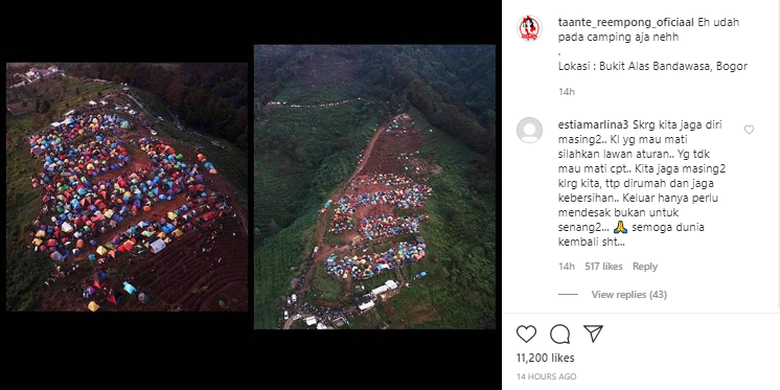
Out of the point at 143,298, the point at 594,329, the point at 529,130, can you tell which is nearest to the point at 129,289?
the point at 143,298

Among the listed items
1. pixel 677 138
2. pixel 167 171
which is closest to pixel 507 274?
pixel 677 138

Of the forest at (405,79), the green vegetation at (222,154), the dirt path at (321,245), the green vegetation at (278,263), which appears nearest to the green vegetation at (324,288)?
the dirt path at (321,245)

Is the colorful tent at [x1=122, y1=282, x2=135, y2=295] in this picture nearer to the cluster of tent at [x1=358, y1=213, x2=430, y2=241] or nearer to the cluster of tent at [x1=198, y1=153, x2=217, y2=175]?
the cluster of tent at [x1=198, y1=153, x2=217, y2=175]

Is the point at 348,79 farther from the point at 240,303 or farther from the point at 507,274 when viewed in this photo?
the point at 507,274

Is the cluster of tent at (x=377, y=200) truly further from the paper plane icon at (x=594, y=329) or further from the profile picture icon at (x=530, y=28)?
the profile picture icon at (x=530, y=28)

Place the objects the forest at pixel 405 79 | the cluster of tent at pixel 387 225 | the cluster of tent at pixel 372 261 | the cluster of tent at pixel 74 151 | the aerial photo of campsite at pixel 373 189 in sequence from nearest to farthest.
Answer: the cluster of tent at pixel 74 151 < the aerial photo of campsite at pixel 373 189 < the cluster of tent at pixel 372 261 < the cluster of tent at pixel 387 225 < the forest at pixel 405 79

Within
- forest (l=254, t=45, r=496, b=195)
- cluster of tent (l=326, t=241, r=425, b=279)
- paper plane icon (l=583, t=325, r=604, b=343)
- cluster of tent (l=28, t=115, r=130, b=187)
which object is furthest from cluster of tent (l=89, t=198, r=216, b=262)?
forest (l=254, t=45, r=496, b=195)
